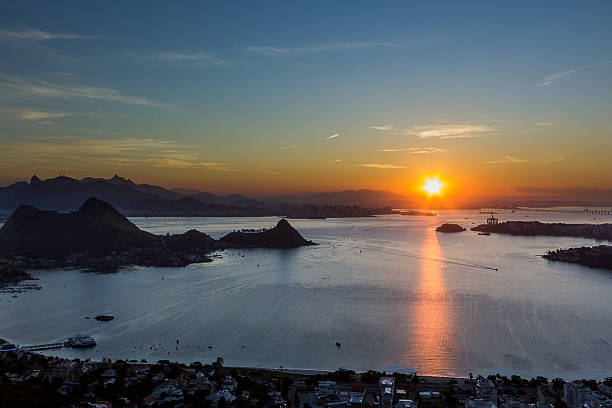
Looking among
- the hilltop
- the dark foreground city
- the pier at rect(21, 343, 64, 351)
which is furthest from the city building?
the hilltop

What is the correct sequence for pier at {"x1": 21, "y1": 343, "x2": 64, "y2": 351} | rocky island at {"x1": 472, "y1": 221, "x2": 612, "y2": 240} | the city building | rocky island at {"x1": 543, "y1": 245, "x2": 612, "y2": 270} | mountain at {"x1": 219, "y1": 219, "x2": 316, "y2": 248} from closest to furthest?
the city building, pier at {"x1": 21, "y1": 343, "x2": 64, "y2": 351}, rocky island at {"x1": 543, "y1": 245, "x2": 612, "y2": 270}, mountain at {"x1": 219, "y1": 219, "x2": 316, "y2": 248}, rocky island at {"x1": 472, "y1": 221, "x2": 612, "y2": 240}

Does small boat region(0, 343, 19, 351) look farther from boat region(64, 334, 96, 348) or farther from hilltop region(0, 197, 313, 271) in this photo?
hilltop region(0, 197, 313, 271)

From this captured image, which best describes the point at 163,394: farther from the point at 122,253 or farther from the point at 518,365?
the point at 122,253

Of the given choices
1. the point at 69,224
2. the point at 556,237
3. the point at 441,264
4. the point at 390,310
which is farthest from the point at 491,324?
the point at 556,237

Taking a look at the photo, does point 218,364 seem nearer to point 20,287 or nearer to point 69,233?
point 20,287

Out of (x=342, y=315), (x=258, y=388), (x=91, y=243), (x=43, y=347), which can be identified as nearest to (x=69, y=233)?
(x=91, y=243)

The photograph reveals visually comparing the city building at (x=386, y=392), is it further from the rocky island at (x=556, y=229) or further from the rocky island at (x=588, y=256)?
the rocky island at (x=556, y=229)
